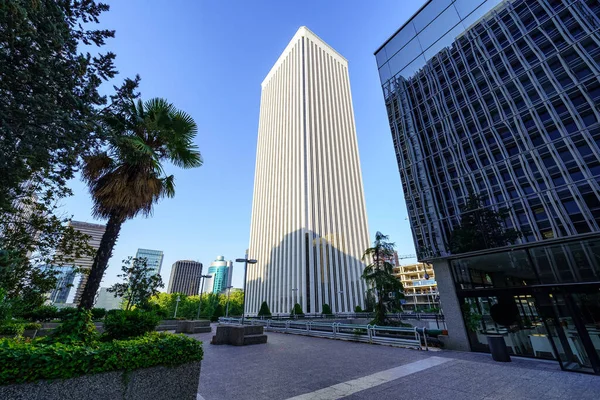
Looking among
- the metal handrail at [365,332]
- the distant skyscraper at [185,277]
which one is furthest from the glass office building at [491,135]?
the distant skyscraper at [185,277]

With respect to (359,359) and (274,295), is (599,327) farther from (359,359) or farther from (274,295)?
(274,295)

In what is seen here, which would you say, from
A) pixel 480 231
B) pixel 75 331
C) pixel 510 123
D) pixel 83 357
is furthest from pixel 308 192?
pixel 83 357

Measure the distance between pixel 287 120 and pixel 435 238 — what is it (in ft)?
156

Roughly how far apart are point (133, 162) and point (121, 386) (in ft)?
19.3

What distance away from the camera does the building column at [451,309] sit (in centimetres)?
962

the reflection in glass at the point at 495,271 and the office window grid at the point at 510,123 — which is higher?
the office window grid at the point at 510,123

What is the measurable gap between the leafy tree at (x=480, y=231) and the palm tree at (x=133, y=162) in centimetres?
2124

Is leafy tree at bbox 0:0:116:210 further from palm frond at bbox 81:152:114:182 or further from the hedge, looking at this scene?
the hedge

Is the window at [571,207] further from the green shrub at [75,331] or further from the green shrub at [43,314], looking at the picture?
the green shrub at [43,314]

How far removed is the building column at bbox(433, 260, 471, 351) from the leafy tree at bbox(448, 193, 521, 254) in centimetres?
1007

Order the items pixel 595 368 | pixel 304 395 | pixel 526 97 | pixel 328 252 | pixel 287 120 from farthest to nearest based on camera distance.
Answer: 1. pixel 287 120
2. pixel 328 252
3. pixel 526 97
4. pixel 595 368
5. pixel 304 395

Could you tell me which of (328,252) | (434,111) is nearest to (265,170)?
(328,252)

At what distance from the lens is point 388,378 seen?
247 inches

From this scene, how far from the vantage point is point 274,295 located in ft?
170
